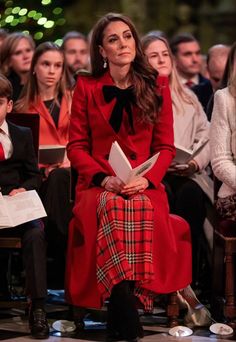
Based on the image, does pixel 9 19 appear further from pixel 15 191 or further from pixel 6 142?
pixel 15 191

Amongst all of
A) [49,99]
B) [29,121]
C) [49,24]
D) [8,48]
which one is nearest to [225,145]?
[29,121]

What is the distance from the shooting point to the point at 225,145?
627 centimetres

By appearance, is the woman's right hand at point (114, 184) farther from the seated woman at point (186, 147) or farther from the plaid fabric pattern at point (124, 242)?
the seated woman at point (186, 147)

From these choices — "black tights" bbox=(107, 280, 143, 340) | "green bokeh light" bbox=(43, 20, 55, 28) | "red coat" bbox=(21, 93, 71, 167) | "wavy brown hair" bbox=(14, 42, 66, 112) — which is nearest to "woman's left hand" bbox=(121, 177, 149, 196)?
"black tights" bbox=(107, 280, 143, 340)

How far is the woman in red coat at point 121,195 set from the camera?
568cm

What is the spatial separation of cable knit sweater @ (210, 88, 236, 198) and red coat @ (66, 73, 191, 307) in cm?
28

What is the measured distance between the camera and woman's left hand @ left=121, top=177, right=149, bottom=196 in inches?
229

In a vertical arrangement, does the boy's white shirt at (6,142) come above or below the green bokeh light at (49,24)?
below

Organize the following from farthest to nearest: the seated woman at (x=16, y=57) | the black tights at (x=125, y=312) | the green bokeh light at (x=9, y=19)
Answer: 1. the seated woman at (x=16, y=57)
2. the green bokeh light at (x=9, y=19)
3. the black tights at (x=125, y=312)

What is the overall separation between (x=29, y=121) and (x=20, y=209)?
0.75 metres

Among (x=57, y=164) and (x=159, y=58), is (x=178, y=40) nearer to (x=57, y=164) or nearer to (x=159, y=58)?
(x=159, y=58)

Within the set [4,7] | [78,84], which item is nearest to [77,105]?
[78,84]

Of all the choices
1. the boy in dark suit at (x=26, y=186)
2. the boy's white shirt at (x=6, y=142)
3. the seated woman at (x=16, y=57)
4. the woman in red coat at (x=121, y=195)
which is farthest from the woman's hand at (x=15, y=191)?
the seated woman at (x=16, y=57)

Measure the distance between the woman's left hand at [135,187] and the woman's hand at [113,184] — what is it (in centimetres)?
3
